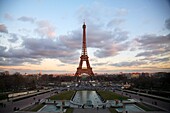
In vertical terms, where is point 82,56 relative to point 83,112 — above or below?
above

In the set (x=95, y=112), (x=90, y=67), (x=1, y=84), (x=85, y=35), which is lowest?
(x=95, y=112)

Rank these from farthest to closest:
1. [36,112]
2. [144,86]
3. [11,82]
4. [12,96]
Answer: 1. [144,86]
2. [11,82]
3. [12,96]
4. [36,112]

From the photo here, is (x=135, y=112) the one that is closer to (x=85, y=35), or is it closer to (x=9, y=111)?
(x=9, y=111)

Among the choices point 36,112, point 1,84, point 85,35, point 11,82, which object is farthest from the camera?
point 85,35

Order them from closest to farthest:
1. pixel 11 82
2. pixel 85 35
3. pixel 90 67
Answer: pixel 11 82, pixel 85 35, pixel 90 67

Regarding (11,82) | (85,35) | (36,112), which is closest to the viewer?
(36,112)

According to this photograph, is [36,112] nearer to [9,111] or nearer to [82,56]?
[9,111]

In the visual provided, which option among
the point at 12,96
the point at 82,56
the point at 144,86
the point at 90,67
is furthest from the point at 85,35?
the point at 12,96

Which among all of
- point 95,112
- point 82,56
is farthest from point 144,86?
point 95,112

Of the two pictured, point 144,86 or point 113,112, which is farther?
point 144,86
